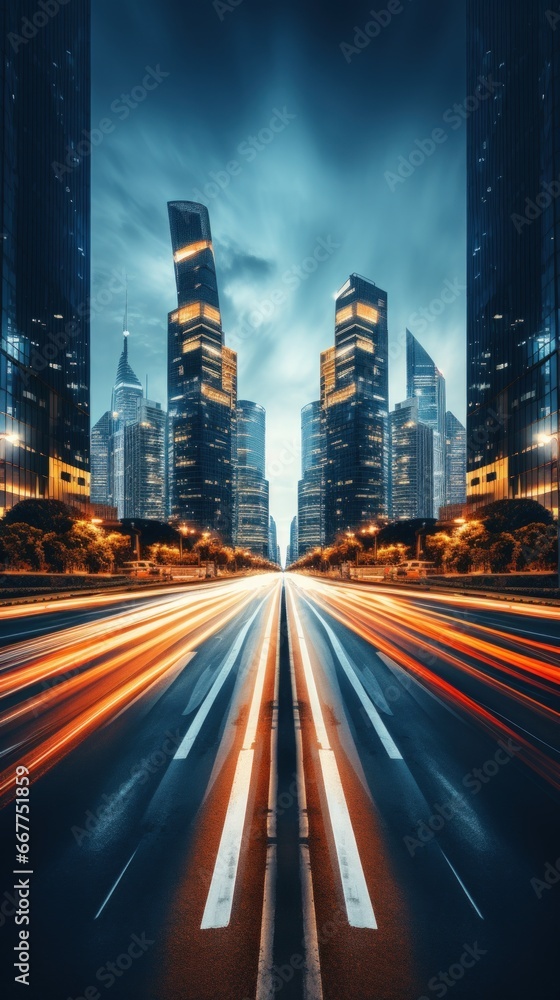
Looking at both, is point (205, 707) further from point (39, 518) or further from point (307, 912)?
point (39, 518)

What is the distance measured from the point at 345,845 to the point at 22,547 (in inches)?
1856

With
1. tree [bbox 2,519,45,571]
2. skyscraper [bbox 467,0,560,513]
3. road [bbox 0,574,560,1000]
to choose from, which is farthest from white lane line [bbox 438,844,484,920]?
skyscraper [bbox 467,0,560,513]

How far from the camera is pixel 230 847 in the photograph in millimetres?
4559

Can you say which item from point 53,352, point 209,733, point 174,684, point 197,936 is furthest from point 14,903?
point 53,352

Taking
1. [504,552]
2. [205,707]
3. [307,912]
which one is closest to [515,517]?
[504,552]

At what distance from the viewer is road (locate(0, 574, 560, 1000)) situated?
10.7 ft

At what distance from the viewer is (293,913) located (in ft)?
12.0

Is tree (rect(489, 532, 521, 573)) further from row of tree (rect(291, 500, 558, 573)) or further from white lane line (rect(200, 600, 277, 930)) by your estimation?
white lane line (rect(200, 600, 277, 930))

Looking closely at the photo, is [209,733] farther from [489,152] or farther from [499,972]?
[489,152]

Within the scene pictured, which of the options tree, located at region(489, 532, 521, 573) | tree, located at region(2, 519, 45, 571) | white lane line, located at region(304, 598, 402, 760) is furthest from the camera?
tree, located at region(489, 532, 521, 573)

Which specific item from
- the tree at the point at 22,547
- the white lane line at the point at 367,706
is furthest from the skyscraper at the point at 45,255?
the white lane line at the point at 367,706

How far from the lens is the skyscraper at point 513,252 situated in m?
55.3

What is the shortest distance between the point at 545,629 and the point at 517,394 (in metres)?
57.5

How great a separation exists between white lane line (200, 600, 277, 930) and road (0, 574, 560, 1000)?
0.02 meters
